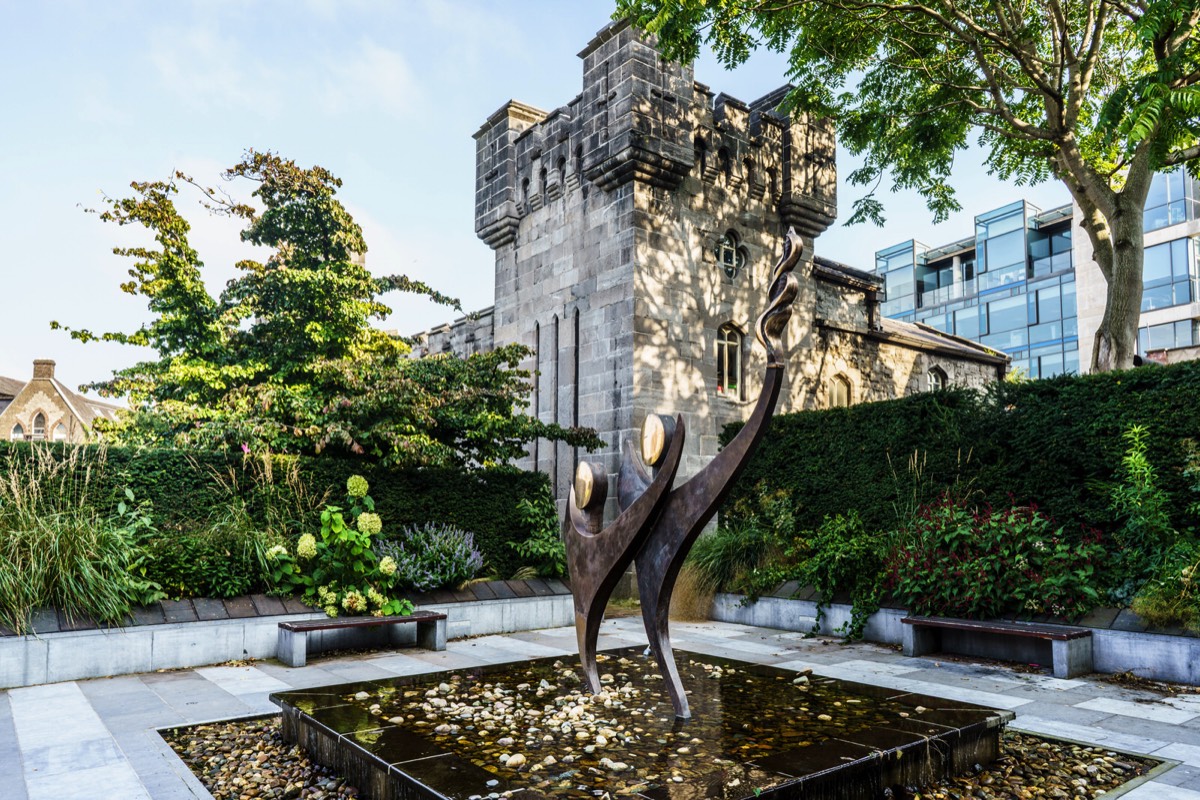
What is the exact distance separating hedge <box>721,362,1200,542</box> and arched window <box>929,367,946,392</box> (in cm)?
913

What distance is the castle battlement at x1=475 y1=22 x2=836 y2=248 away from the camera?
12750 millimetres

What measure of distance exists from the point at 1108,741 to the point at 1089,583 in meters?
3.15

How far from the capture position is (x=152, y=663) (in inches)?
283

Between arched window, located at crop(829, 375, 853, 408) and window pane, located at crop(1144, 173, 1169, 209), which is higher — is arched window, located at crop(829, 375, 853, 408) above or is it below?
below

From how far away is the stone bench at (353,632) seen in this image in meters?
7.47

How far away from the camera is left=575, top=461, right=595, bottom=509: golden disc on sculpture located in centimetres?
527

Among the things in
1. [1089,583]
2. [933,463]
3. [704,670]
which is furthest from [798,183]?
[704,670]

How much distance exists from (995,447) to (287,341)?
1279 cm

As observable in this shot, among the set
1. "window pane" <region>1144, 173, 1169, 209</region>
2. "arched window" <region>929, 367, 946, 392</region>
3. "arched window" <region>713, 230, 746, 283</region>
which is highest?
"window pane" <region>1144, 173, 1169, 209</region>

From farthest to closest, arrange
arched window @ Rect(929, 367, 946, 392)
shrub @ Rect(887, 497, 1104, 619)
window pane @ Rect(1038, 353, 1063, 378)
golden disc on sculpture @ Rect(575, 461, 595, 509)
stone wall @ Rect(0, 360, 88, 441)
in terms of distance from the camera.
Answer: stone wall @ Rect(0, 360, 88, 441), window pane @ Rect(1038, 353, 1063, 378), arched window @ Rect(929, 367, 946, 392), shrub @ Rect(887, 497, 1104, 619), golden disc on sculpture @ Rect(575, 461, 595, 509)

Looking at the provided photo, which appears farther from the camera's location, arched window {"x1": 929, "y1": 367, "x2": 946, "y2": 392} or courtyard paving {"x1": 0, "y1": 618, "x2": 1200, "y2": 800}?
arched window {"x1": 929, "y1": 367, "x2": 946, "y2": 392}

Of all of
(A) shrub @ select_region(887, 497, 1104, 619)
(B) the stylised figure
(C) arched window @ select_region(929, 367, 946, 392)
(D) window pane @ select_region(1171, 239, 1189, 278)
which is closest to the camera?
(B) the stylised figure

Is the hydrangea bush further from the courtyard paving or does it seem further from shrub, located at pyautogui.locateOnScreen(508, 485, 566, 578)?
shrub, located at pyautogui.locateOnScreen(508, 485, 566, 578)

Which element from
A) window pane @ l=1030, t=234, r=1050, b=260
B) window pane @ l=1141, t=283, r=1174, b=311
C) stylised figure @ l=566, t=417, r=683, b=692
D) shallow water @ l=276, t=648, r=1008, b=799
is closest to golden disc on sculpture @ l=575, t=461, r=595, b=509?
stylised figure @ l=566, t=417, r=683, b=692
